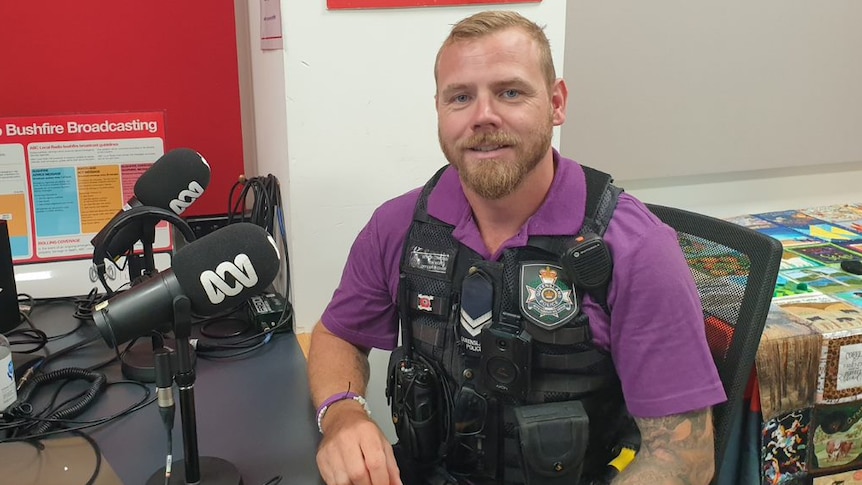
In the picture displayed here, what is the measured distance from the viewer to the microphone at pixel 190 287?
0.89 m

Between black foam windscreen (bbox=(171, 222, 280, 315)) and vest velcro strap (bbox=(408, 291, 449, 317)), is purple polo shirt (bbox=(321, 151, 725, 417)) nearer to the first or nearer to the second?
vest velcro strap (bbox=(408, 291, 449, 317))

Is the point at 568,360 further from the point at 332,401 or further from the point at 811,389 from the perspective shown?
the point at 811,389

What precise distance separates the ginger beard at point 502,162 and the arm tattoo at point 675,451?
404 mm

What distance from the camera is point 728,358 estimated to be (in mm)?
1091

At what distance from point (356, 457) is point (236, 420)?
0.85 ft

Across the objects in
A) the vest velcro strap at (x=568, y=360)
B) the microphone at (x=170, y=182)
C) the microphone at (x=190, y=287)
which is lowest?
the vest velcro strap at (x=568, y=360)

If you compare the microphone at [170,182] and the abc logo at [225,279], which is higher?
the microphone at [170,182]

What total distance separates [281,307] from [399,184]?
1.13 ft

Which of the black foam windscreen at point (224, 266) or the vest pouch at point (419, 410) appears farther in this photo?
the vest pouch at point (419, 410)

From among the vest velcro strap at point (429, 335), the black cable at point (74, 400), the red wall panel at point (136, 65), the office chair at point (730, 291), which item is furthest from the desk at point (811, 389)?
the red wall panel at point (136, 65)

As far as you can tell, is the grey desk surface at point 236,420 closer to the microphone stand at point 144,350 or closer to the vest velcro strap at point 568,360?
the microphone stand at point 144,350

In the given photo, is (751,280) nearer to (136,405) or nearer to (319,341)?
(319,341)

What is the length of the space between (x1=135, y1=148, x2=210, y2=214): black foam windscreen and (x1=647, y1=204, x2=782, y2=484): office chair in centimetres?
88

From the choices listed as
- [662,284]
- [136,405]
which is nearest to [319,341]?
[136,405]
